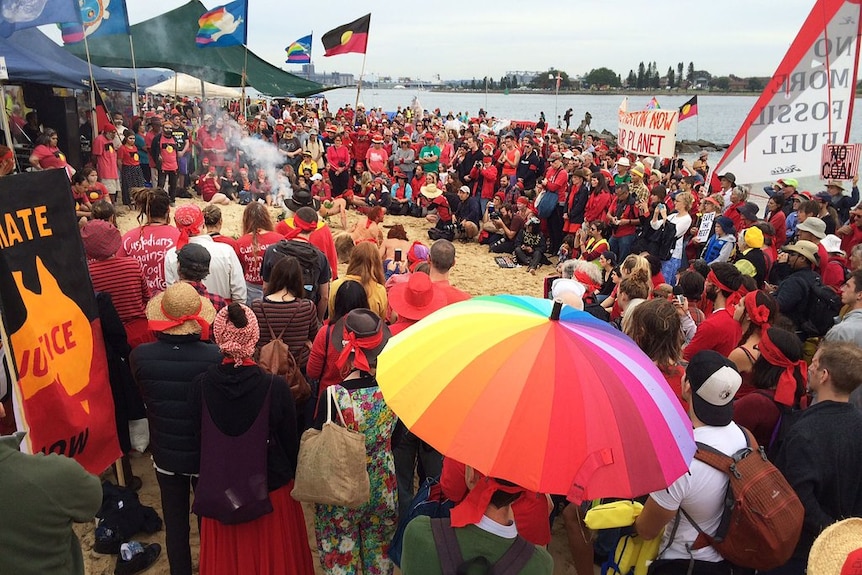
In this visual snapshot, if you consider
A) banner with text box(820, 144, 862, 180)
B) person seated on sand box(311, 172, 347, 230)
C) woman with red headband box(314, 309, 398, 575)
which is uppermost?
banner with text box(820, 144, 862, 180)

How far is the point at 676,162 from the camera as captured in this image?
56.4 ft

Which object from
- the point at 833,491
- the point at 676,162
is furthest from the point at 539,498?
the point at 676,162

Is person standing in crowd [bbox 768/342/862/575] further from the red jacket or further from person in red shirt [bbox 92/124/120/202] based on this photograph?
person in red shirt [bbox 92/124/120/202]

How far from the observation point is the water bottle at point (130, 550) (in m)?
3.48

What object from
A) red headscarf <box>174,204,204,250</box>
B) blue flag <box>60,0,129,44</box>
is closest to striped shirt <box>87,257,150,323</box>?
red headscarf <box>174,204,204,250</box>

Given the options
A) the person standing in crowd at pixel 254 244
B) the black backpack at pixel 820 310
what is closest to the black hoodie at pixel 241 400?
the person standing in crowd at pixel 254 244

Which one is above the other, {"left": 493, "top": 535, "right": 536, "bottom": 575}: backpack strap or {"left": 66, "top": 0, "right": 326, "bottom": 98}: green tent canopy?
{"left": 66, "top": 0, "right": 326, "bottom": 98}: green tent canopy

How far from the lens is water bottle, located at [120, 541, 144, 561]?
348 centimetres

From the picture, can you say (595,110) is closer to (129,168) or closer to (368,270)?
(129,168)

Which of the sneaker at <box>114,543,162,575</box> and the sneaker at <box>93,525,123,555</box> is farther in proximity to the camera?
the sneaker at <box>93,525,123,555</box>

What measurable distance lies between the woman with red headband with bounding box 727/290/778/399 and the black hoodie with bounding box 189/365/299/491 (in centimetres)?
258

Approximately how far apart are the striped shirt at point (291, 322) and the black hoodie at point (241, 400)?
1.05 metres

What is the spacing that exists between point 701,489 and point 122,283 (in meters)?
3.67

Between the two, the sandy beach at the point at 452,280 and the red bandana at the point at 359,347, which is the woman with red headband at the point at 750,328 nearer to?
the sandy beach at the point at 452,280
